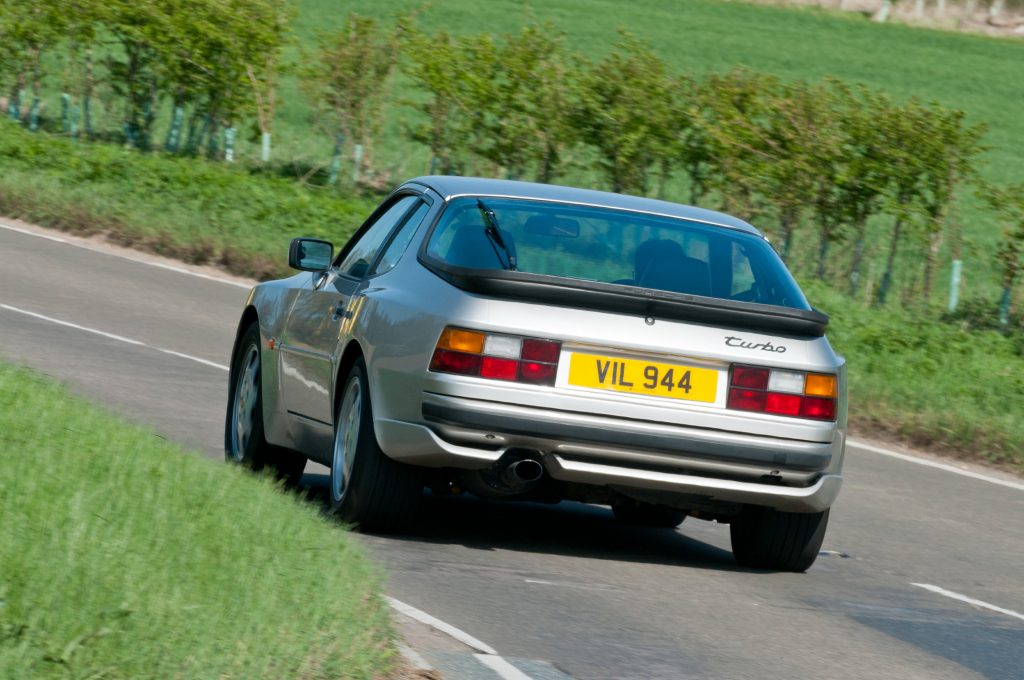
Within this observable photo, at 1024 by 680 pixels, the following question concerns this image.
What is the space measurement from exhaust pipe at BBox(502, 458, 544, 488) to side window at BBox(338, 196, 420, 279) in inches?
62.0

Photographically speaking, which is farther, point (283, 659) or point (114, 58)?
point (114, 58)

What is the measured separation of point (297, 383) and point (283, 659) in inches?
159

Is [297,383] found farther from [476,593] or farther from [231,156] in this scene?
[231,156]

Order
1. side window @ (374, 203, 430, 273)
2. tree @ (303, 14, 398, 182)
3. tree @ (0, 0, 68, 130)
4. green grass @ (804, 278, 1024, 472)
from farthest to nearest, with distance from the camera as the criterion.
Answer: tree @ (0, 0, 68, 130) < tree @ (303, 14, 398, 182) < green grass @ (804, 278, 1024, 472) < side window @ (374, 203, 430, 273)

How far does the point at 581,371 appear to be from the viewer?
7.44m

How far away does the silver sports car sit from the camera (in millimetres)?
7398

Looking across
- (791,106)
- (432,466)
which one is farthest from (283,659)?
(791,106)

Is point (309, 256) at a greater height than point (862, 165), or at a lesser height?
lesser

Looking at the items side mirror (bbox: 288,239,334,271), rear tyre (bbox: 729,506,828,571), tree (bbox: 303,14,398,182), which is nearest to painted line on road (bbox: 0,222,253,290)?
tree (bbox: 303,14,398,182)

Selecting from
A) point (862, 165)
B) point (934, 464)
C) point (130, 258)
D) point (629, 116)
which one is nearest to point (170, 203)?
point (130, 258)

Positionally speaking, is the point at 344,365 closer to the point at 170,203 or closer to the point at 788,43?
the point at 170,203

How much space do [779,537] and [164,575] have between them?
382cm

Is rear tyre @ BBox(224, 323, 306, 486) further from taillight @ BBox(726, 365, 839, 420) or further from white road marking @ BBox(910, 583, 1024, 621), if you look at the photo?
white road marking @ BBox(910, 583, 1024, 621)

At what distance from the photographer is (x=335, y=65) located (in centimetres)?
2962
